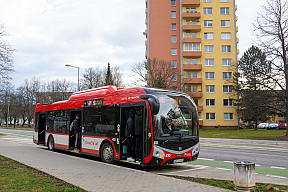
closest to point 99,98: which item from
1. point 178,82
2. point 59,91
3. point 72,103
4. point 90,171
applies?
point 72,103

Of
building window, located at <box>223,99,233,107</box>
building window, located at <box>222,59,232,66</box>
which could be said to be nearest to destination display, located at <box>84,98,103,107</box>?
building window, located at <box>223,99,233,107</box>

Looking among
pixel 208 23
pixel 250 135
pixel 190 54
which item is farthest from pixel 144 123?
pixel 208 23

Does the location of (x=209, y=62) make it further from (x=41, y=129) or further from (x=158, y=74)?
(x=41, y=129)

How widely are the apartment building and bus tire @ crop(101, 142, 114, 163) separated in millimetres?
45353

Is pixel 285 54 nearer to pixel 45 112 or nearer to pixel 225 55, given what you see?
pixel 45 112

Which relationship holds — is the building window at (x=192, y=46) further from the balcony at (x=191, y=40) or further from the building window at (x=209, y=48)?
the building window at (x=209, y=48)

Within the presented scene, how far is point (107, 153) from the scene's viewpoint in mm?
10781

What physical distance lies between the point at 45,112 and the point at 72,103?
388 centimetres

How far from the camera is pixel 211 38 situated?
5772 centimetres

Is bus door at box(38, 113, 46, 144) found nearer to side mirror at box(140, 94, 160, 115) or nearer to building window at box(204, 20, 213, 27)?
side mirror at box(140, 94, 160, 115)

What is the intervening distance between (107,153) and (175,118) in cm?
320

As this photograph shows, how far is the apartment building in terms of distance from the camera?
184 feet

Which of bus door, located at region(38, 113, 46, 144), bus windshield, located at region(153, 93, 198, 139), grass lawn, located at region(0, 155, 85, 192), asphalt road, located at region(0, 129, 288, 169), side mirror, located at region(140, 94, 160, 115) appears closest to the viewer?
grass lawn, located at region(0, 155, 85, 192)

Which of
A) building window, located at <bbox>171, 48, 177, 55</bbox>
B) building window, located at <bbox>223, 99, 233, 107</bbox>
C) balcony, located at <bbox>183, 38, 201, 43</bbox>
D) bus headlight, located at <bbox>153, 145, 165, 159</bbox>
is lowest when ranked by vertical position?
bus headlight, located at <bbox>153, 145, 165, 159</bbox>
